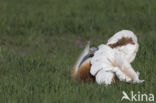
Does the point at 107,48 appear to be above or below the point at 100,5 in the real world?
below

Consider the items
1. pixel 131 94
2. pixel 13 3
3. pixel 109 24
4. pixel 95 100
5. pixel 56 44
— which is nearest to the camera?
pixel 95 100

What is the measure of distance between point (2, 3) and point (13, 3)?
13.2 inches

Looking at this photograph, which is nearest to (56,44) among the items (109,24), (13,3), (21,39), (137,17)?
(21,39)

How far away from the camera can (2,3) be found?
11.2 meters

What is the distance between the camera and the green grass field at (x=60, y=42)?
14.7ft

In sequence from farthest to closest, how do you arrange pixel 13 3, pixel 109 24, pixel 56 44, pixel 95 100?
1. pixel 13 3
2. pixel 109 24
3. pixel 56 44
4. pixel 95 100

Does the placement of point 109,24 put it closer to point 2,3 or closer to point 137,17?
point 137,17

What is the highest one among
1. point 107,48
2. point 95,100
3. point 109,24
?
point 109,24

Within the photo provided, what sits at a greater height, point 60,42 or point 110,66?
point 60,42

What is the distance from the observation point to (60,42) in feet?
26.9

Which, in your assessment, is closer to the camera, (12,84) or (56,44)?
(12,84)

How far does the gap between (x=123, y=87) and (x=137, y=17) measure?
494 centimetres

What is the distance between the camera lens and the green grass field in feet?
14.7

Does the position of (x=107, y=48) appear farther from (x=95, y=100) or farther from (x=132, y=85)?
(x=95, y=100)
